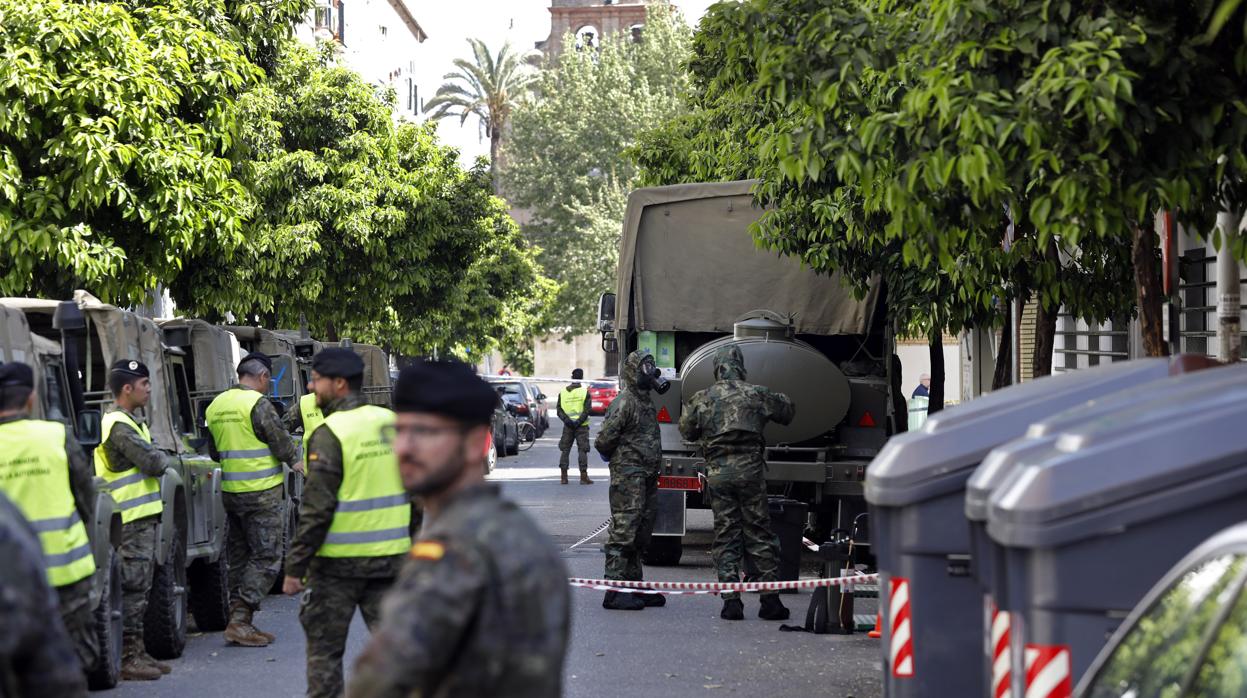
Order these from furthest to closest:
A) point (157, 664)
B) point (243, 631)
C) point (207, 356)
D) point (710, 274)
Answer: point (710, 274)
point (207, 356)
point (243, 631)
point (157, 664)

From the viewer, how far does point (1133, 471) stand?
4828 millimetres

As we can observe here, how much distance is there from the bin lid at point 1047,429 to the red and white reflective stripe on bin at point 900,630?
25.1 inches

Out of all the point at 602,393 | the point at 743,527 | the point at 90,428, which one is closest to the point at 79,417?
the point at 90,428

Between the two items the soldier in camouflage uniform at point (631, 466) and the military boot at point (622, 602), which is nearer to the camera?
the military boot at point (622, 602)

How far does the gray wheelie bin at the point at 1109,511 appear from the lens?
477cm

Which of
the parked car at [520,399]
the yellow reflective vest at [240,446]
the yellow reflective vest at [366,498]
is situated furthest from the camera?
the parked car at [520,399]

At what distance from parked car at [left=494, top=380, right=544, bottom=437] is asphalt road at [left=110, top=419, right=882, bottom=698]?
26.4 meters

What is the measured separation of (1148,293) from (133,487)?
5342 millimetres

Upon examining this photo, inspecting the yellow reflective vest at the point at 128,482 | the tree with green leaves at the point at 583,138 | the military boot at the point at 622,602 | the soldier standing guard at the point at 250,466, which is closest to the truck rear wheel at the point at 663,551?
the military boot at the point at 622,602

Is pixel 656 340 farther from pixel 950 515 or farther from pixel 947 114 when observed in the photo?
pixel 950 515

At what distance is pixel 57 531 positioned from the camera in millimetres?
6941

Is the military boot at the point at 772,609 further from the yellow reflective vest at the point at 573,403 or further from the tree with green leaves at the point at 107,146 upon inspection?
the yellow reflective vest at the point at 573,403

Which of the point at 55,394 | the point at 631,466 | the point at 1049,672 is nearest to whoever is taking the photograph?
the point at 1049,672

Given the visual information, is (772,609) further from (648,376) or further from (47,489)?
(47,489)
